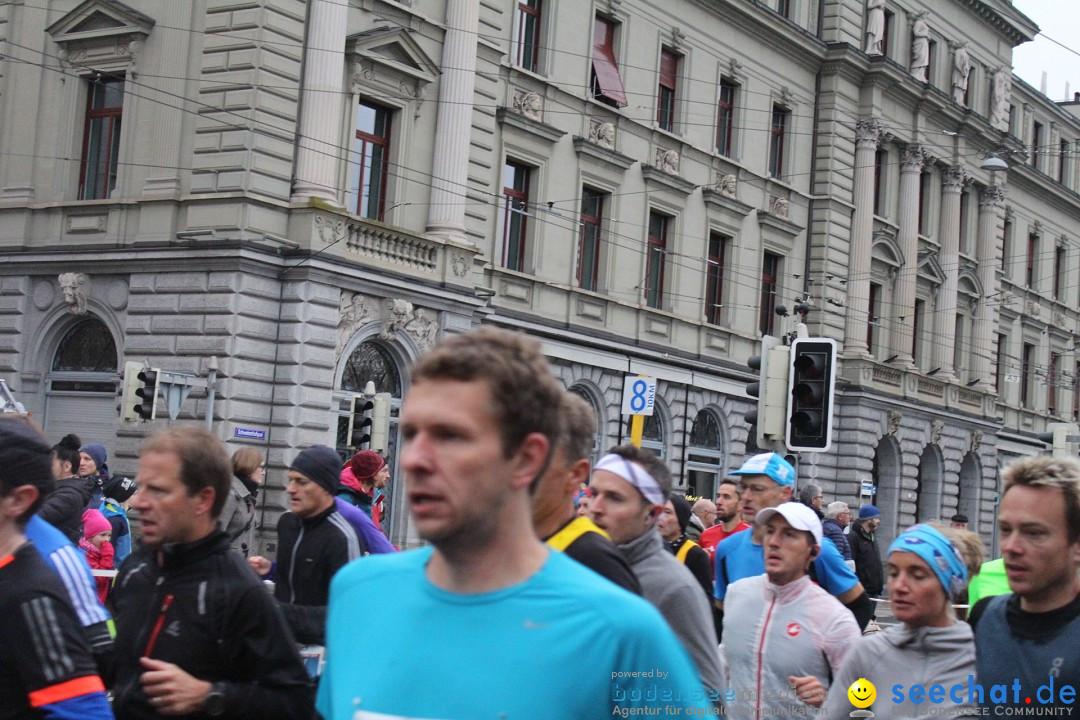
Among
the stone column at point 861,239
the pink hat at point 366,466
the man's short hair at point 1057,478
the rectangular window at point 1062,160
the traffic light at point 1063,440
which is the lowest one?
the pink hat at point 366,466

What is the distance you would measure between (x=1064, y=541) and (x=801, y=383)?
Result: 9.61 metres

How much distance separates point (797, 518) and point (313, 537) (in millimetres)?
2446

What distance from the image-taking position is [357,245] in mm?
24266

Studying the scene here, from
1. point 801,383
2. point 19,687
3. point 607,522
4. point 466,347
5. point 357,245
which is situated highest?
point 357,245

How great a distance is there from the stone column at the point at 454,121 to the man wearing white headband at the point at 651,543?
20674 mm

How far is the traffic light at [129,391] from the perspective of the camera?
70.0ft

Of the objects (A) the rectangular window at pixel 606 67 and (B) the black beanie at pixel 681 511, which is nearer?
(B) the black beanie at pixel 681 511

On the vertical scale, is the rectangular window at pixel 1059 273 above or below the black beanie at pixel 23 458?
above

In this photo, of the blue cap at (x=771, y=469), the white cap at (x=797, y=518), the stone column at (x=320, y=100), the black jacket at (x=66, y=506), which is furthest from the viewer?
the stone column at (x=320, y=100)

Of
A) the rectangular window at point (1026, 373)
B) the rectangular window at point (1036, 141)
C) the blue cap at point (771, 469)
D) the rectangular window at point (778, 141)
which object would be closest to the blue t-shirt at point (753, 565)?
the blue cap at point (771, 469)

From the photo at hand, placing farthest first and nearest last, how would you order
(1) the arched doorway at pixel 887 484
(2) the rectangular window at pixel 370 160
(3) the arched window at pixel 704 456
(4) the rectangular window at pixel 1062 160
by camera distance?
(4) the rectangular window at pixel 1062 160
(1) the arched doorway at pixel 887 484
(3) the arched window at pixel 704 456
(2) the rectangular window at pixel 370 160

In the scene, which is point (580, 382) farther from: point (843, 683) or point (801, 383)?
point (843, 683)

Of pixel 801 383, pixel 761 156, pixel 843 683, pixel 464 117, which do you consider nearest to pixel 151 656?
pixel 843 683

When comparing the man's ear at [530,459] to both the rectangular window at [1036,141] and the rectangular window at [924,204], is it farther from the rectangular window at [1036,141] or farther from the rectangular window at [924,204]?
the rectangular window at [1036,141]
